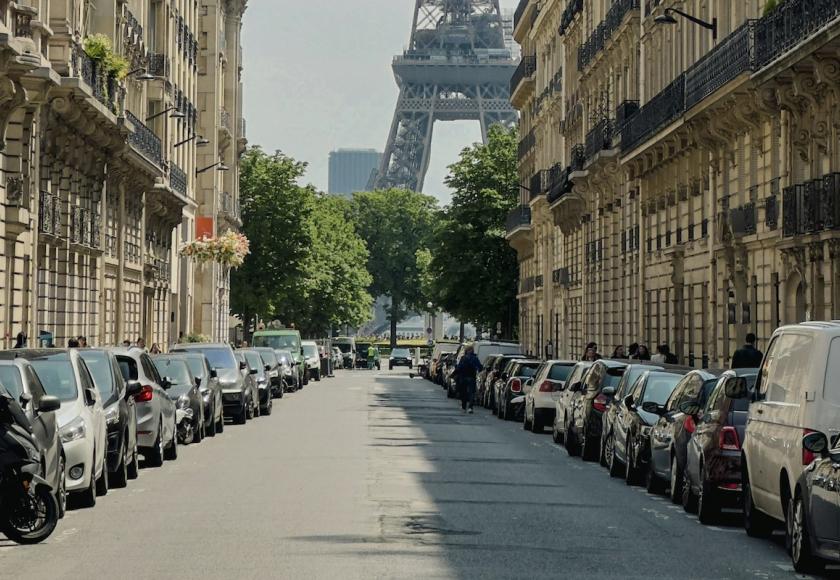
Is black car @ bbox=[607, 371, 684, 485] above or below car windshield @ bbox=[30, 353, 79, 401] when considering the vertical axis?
below

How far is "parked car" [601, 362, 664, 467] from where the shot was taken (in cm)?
2567

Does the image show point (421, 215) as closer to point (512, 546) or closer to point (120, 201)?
point (120, 201)

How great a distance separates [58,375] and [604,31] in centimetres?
4633

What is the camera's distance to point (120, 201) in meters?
58.0

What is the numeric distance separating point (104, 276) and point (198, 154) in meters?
34.1

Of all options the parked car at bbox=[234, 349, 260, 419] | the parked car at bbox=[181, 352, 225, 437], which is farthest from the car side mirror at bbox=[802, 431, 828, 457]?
the parked car at bbox=[234, 349, 260, 419]

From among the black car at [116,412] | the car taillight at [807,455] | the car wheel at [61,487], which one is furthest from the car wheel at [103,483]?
the car taillight at [807,455]

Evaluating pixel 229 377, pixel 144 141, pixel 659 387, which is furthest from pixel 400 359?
pixel 659 387

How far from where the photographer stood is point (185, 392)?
3197 centimetres

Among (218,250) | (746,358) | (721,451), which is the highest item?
(218,250)

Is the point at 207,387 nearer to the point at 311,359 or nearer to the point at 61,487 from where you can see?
the point at 61,487

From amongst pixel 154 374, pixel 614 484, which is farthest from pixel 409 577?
pixel 154 374

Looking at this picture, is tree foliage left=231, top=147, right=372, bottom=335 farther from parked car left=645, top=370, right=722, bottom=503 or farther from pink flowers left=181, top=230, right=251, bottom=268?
parked car left=645, top=370, right=722, bottom=503

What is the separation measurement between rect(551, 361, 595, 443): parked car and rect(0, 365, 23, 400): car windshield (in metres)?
14.0
